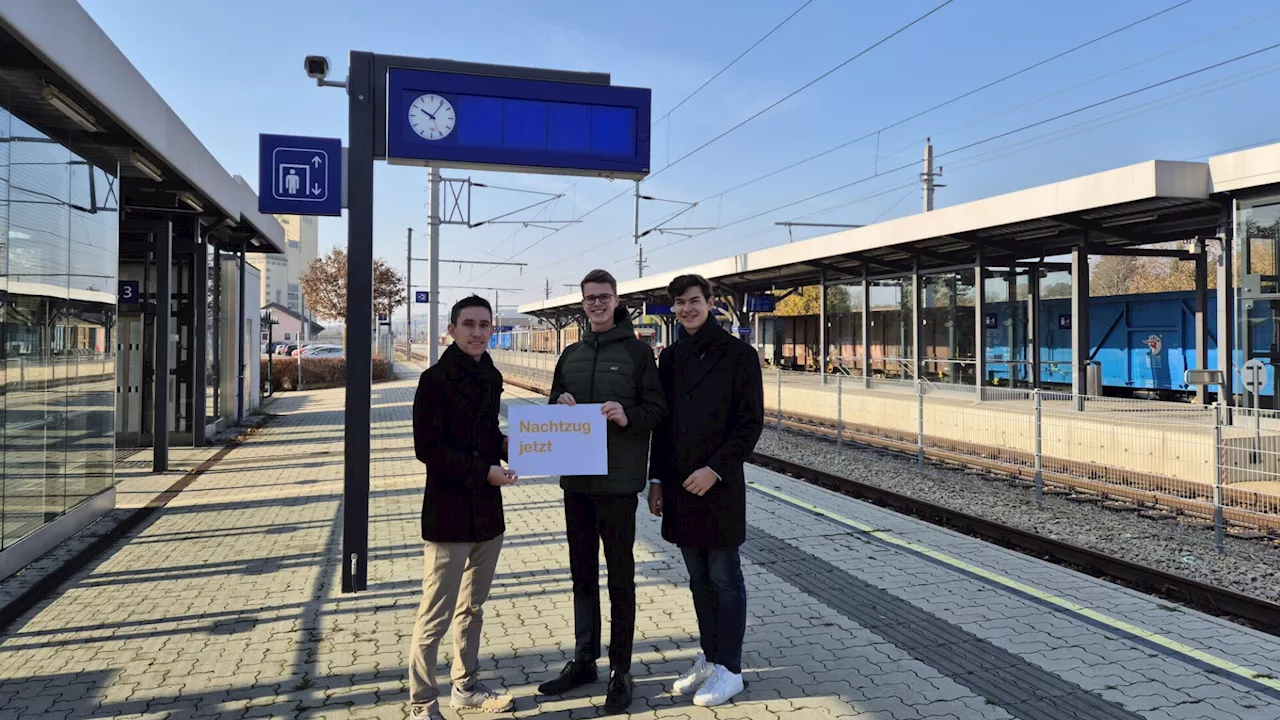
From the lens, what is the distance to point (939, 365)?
19719mm

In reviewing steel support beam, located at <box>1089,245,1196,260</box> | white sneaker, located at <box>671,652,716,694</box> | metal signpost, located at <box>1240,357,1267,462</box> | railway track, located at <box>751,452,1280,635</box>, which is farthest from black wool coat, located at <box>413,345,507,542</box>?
steel support beam, located at <box>1089,245,1196,260</box>

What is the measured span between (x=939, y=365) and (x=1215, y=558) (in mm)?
13146

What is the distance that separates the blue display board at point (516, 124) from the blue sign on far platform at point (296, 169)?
43.6 inches

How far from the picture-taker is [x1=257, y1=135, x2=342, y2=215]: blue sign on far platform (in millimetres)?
5957

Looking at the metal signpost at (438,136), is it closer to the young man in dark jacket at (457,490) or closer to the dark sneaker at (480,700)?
the young man in dark jacket at (457,490)

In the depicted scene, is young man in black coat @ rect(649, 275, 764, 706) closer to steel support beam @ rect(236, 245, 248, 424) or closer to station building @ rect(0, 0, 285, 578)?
station building @ rect(0, 0, 285, 578)

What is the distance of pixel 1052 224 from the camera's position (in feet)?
46.0

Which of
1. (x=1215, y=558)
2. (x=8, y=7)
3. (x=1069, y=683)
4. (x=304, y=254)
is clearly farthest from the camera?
(x=304, y=254)

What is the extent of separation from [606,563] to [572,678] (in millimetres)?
624

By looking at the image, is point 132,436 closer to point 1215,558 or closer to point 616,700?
point 616,700

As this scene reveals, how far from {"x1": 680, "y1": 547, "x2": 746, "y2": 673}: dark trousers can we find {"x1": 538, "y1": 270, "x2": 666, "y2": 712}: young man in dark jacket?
33 centimetres

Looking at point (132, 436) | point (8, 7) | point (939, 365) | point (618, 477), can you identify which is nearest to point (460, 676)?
point (618, 477)

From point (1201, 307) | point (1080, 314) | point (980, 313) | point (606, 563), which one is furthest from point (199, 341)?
point (1201, 307)

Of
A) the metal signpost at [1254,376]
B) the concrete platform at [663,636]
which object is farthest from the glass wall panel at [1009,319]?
the concrete platform at [663,636]
